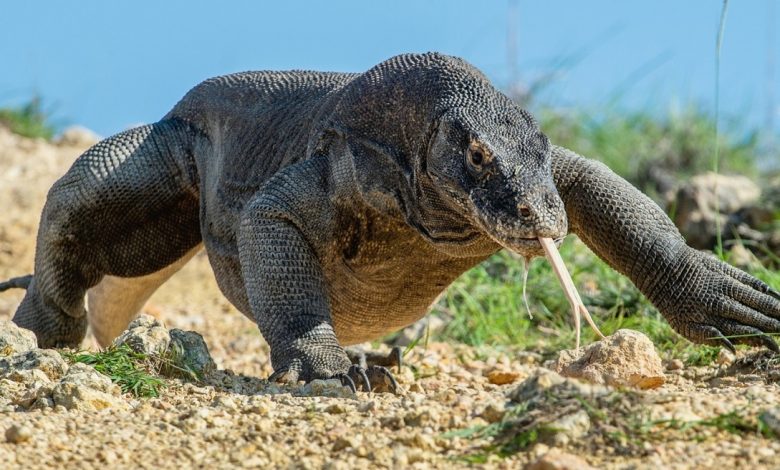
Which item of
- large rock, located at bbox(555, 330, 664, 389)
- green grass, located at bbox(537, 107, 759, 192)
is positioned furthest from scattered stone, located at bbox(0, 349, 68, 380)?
green grass, located at bbox(537, 107, 759, 192)

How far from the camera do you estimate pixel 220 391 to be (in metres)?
5.37

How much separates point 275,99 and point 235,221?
689 millimetres

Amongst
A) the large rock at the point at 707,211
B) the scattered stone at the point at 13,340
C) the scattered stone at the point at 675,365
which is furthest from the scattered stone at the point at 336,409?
the large rock at the point at 707,211

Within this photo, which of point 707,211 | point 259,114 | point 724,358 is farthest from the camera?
point 707,211

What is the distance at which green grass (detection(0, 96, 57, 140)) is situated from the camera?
15648mm

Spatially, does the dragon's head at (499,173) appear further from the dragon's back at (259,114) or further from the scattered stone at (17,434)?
the scattered stone at (17,434)

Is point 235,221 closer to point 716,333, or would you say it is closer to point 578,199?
point 578,199

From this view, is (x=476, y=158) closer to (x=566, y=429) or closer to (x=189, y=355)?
(x=189, y=355)

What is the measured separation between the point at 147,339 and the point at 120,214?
1.93 metres

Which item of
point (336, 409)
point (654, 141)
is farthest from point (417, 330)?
point (654, 141)

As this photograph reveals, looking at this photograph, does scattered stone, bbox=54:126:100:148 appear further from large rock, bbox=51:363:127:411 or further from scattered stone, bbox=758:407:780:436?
scattered stone, bbox=758:407:780:436

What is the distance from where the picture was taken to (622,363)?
5309mm

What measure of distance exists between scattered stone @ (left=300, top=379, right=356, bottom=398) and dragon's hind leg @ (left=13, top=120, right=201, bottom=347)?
264 centimetres

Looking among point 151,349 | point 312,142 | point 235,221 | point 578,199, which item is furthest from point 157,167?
point 578,199
